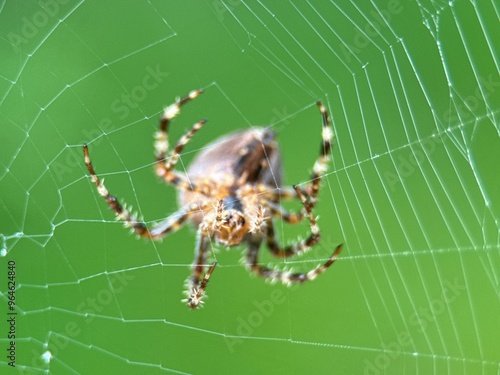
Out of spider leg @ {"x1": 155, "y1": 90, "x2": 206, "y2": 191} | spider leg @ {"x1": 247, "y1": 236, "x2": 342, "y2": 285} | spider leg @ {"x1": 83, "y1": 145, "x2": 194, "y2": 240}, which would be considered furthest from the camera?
spider leg @ {"x1": 247, "y1": 236, "x2": 342, "y2": 285}

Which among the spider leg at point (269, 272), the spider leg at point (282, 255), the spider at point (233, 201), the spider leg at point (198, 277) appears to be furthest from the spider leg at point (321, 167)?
the spider leg at point (198, 277)

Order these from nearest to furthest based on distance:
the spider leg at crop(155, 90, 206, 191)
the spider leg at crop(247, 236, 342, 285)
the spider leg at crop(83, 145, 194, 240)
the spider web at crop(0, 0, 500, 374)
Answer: the spider leg at crop(155, 90, 206, 191), the spider leg at crop(83, 145, 194, 240), the spider leg at crop(247, 236, 342, 285), the spider web at crop(0, 0, 500, 374)

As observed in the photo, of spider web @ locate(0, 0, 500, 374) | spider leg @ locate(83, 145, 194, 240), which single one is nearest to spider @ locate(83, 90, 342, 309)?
spider leg @ locate(83, 145, 194, 240)

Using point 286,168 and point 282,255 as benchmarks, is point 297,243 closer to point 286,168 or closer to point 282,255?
point 282,255

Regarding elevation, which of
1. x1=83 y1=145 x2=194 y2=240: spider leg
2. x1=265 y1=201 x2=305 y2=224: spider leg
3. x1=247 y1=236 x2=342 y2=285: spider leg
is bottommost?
x1=247 y1=236 x2=342 y2=285: spider leg

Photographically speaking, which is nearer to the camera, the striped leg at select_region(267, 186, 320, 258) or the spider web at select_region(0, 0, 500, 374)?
the striped leg at select_region(267, 186, 320, 258)

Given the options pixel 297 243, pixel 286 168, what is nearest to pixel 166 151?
pixel 297 243

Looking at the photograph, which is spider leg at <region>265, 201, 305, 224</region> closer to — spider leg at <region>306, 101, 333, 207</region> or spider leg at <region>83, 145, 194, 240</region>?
spider leg at <region>306, 101, 333, 207</region>

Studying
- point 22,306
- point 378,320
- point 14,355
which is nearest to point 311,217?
point 14,355

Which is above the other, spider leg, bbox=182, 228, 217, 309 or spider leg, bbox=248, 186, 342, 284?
spider leg, bbox=182, 228, 217, 309
